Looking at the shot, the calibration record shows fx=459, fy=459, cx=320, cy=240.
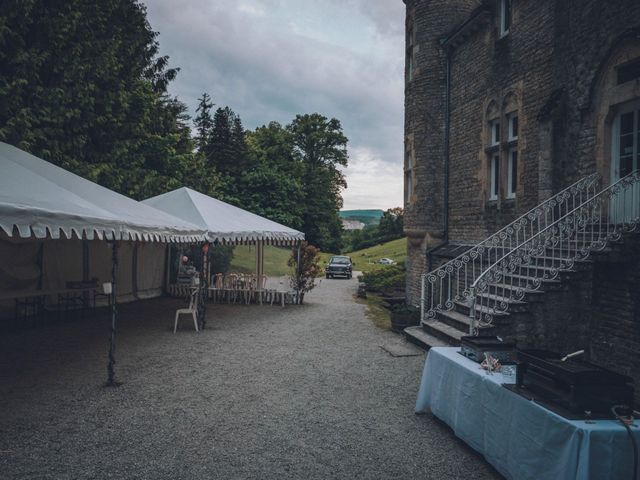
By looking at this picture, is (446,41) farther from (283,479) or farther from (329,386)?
(283,479)

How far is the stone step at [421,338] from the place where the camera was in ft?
29.6

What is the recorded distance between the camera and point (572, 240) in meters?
8.78

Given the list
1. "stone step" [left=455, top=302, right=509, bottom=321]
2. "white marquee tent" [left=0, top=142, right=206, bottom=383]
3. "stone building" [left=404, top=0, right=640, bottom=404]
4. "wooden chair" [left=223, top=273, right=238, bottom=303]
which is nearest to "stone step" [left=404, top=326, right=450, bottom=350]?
"stone building" [left=404, top=0, right=640, bottom=404]

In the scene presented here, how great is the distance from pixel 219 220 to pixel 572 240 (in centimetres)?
857

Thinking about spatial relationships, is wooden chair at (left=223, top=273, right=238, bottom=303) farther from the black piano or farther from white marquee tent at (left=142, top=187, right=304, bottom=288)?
the black piano

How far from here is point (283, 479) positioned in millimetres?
4184

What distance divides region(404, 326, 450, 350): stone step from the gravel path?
586 mm

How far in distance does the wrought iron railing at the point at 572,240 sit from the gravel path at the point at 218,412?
1.78 m

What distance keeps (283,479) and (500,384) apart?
2188 millimetres

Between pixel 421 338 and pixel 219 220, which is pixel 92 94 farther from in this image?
pixel 421 338

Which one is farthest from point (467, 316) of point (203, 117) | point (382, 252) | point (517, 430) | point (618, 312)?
point (203, 117)

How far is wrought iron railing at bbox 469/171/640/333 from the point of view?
7.75 m

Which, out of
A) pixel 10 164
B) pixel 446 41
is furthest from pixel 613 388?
pixel 446 41

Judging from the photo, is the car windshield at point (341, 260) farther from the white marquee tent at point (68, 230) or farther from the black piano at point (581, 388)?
the black piano at point (581, 388)
